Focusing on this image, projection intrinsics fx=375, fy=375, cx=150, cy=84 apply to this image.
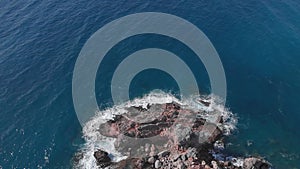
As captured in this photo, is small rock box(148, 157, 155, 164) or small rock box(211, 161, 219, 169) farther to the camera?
small rock box(148, 157, 155, 164)

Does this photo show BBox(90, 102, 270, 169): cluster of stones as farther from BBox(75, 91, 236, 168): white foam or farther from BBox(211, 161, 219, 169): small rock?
BBox(75, 91, 236, 168): white foam

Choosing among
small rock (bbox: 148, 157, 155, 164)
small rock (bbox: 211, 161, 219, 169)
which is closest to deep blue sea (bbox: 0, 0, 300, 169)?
small rock (bbox: 211, 161, 219, 169)

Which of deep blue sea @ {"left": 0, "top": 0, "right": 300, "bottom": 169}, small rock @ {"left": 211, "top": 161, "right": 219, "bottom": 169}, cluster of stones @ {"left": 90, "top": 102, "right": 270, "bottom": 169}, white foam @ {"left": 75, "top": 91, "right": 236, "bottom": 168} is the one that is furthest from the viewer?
deep blue sea @ {"left": 0, "top": 0, "right": 300, "bottom": 169}

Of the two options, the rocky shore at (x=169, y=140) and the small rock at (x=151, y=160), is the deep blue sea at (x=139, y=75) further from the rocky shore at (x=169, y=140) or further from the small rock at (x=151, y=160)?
the small rock at (x=151, y=160)

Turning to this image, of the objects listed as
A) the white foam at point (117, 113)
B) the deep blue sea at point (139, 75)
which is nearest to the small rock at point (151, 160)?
the white foam at point (117, 113)

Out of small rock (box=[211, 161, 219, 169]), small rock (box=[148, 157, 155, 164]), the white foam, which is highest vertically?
the white foam

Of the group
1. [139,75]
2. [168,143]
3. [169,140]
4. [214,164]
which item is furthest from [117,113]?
[214,164]
